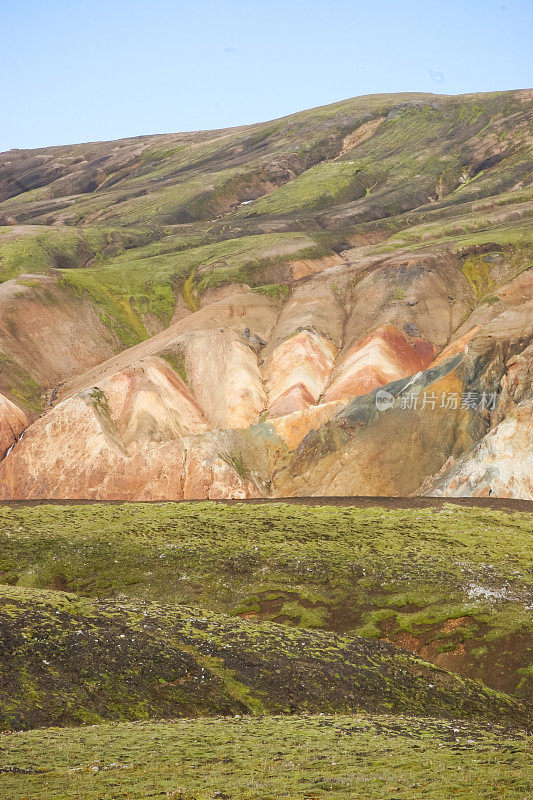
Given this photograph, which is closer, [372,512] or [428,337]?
[372,512]

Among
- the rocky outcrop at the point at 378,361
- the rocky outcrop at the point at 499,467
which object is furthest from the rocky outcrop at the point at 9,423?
the rocky outcrop at the point at 499,467

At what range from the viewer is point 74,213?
188875 mm

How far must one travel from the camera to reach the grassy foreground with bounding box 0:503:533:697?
3997cm

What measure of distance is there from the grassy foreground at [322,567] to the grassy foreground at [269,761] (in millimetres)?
11838

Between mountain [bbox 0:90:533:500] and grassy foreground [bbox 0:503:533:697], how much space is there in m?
18.1

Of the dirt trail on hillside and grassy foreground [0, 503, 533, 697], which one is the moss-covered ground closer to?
grassy foreground [0, 503, 533, 697]

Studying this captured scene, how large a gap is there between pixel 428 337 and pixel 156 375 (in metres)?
39.7

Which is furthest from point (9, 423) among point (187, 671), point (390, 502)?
point (187, 671)

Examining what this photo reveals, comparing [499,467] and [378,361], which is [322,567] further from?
[378,361]

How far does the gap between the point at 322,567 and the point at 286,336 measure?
64.8 meters

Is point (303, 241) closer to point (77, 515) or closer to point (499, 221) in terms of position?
point (499, 221)

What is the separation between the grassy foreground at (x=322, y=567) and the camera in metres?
40.0

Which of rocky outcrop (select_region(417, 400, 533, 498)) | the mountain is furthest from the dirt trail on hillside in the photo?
the mountain

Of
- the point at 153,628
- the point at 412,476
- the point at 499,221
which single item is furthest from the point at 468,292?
the point at 153,628
